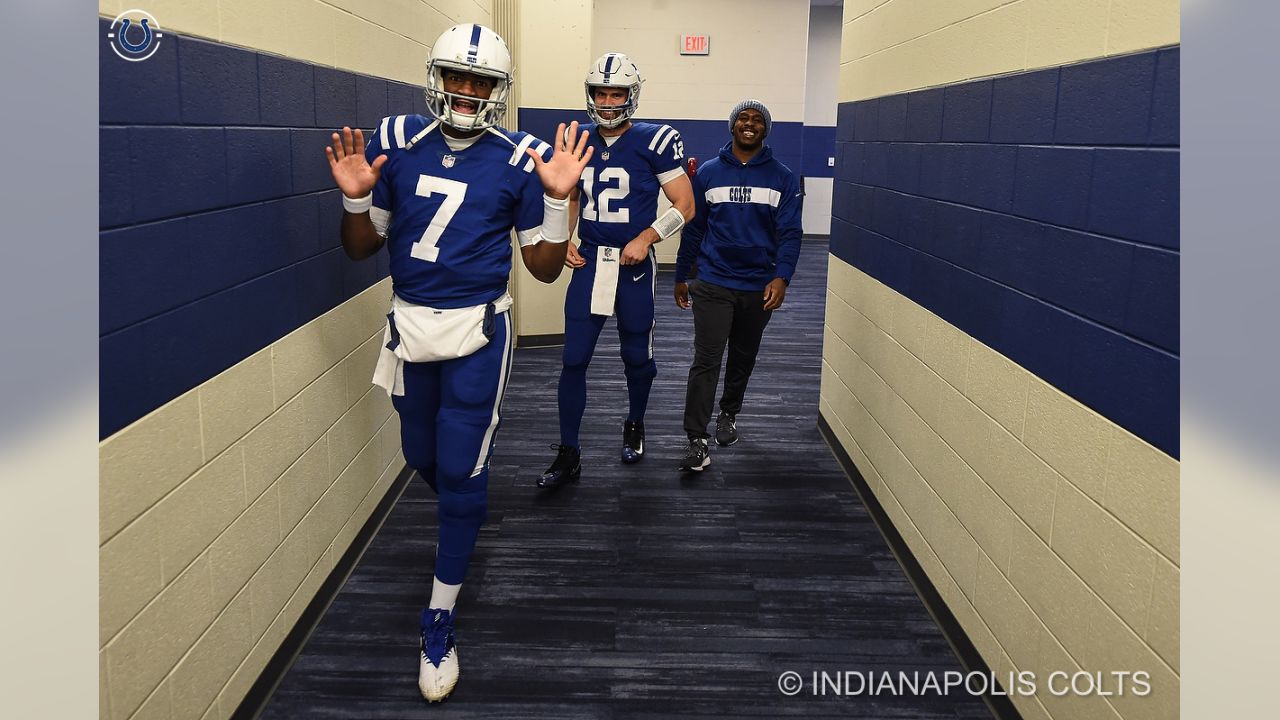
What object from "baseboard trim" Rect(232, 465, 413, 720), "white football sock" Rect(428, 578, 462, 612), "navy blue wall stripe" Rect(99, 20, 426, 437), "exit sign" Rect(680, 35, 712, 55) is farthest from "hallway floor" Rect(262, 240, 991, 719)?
"exit sign" Rect(680, 35, 712, 55)

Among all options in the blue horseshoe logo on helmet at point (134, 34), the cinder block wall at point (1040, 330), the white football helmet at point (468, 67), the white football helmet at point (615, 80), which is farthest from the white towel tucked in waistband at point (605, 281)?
the blue horseshoe logo on helmet at point (134, 34)

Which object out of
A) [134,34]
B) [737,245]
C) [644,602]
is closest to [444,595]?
[644,602]

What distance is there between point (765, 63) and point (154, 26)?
927 cm

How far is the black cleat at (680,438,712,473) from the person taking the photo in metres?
4.13

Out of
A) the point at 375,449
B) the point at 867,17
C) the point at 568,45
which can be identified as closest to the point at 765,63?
the point at 568,45

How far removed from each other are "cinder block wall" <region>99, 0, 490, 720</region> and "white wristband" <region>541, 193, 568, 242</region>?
68 cm

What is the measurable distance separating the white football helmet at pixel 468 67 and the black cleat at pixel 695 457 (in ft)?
6.48

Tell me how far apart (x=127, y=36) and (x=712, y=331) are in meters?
2.71

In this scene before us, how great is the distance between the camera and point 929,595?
2994 millimetres

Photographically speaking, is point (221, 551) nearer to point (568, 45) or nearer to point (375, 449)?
point (375, 449)

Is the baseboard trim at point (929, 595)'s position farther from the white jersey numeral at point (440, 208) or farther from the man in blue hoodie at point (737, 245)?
the white jersey numeral at point (440, 208)

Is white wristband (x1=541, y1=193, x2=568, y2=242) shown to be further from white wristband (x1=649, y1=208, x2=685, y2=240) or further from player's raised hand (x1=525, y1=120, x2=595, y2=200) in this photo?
white wristband (x1=649, y1=208, x2=685, y2=240)

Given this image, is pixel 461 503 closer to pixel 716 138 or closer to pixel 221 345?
pixel 221 345
